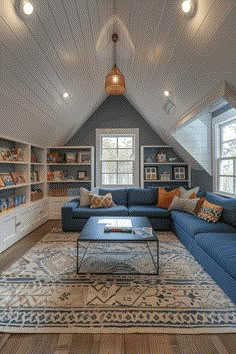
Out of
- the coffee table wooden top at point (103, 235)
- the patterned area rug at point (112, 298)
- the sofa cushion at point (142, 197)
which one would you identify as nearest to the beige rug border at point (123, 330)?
the patterned area rug at point (112, 298)

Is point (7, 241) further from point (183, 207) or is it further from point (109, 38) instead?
point (109, 38)

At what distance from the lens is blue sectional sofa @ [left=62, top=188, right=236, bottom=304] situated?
6.73 ft

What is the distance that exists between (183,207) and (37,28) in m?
3.42

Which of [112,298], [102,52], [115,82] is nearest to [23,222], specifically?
[112,298]

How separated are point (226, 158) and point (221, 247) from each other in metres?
2.17

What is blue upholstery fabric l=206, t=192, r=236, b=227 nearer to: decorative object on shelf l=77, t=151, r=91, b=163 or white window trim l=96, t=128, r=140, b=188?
white window trim l=96, t=128, r=140, b=188

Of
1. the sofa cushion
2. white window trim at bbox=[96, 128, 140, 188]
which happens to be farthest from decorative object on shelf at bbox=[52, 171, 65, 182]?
the sofa cushion

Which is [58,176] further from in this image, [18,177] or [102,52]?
[102,52]

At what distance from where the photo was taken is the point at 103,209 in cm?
416

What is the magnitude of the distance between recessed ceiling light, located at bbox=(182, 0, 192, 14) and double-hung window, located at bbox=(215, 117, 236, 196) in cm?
227

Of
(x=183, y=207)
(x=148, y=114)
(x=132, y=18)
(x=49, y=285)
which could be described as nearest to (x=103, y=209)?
(x=183, y=207)

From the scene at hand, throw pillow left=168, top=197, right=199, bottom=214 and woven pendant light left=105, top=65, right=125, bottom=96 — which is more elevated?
woven pendant light left=105, top=65, right=125, bottom=96

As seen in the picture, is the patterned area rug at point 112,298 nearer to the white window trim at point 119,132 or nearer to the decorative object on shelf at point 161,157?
the white window trim at point 119,132

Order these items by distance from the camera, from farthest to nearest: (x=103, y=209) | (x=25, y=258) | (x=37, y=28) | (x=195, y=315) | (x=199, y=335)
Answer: (x=103, y=209)
(x=25, y=258)
(x=37, y=28)
(x=195, y=315)
(x=199, y=335)
